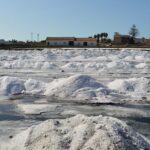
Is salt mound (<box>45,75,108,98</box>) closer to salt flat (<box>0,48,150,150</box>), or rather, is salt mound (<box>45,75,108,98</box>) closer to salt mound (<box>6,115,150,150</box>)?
salt flat (<box>0,48,150,150</box>)

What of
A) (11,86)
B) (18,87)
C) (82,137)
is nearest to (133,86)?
(18,87)

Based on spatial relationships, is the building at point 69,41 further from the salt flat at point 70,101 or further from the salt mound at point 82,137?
the salt mound at point 82,137

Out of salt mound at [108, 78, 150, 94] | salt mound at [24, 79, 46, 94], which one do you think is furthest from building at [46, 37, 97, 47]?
salt mound at [108, 78, 150, 94]

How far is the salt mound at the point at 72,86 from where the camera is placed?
1189 centimetres

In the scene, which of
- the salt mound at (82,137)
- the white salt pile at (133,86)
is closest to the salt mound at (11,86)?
the white salt pile at (133,86)

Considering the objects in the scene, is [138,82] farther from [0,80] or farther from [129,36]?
[129,36]

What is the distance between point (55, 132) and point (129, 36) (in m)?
90.5

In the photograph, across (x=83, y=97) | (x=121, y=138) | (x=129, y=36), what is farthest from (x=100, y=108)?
(x=129, y=36)

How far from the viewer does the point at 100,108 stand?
9.85 m

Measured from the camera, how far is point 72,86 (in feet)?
40.1

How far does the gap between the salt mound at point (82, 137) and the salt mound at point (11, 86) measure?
6561 millimetres

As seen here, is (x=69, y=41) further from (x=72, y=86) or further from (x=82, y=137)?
(x=82, y=137)

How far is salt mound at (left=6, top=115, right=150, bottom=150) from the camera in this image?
17.6 feet

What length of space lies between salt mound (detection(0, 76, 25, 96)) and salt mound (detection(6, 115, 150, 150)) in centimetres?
656
